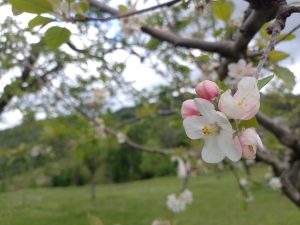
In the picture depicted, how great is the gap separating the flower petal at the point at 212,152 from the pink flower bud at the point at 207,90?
0.04 meters

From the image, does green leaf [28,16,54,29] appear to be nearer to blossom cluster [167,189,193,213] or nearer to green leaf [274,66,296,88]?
green leaf [274,66,296,88]

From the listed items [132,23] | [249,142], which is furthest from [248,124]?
[132,23]

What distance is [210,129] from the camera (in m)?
0.43

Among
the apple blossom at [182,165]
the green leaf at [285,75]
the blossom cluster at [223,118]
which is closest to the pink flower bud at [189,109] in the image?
the blossom cluster at [223,118]

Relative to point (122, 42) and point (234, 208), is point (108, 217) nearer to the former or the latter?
point (234, 208)

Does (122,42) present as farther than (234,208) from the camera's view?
No

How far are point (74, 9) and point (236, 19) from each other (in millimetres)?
518

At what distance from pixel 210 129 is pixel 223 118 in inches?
1.1

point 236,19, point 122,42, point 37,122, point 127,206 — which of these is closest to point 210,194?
point 127,206

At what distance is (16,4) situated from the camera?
2.20 feet

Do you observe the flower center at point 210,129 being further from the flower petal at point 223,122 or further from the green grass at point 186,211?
the green grass at point 186,211

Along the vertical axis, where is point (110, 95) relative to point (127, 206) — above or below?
above

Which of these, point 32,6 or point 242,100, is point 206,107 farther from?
point 32,6

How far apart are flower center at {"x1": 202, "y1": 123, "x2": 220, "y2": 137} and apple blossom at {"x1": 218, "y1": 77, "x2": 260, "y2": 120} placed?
2cm
